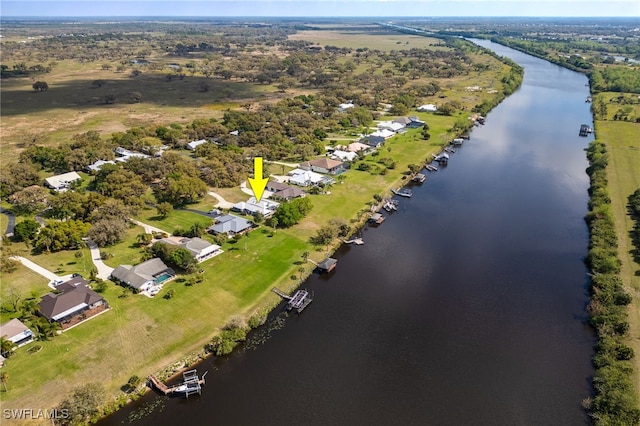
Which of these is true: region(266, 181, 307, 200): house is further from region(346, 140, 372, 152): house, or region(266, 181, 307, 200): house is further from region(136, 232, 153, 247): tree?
region(346, 140, 372, 152): house

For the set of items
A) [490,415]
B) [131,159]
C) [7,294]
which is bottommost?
[490,415]

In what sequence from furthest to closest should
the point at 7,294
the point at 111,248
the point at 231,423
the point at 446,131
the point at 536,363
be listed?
the point at 446,131 < the point at 111,248 < the point at 7,294 < the point at 536,363 < the point at 231,423

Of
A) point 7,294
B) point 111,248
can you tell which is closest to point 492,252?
point 111,248

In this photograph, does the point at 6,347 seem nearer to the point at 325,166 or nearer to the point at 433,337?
the point at 433,337

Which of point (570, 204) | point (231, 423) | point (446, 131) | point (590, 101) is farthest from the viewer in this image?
point (590, 101)

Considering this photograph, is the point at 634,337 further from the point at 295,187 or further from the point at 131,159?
the point at 131,159
